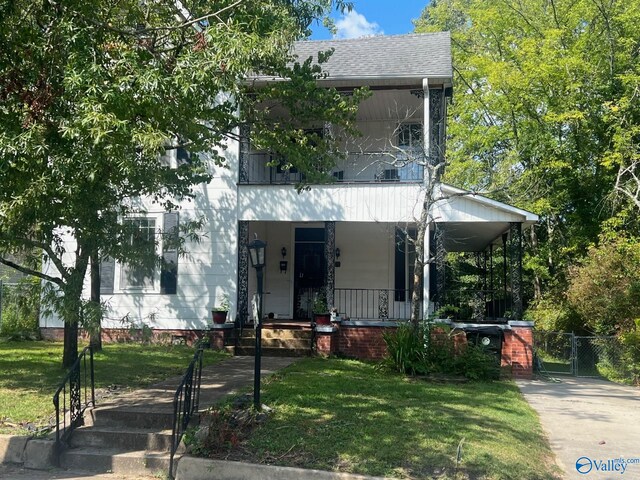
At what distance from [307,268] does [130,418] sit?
9.51m

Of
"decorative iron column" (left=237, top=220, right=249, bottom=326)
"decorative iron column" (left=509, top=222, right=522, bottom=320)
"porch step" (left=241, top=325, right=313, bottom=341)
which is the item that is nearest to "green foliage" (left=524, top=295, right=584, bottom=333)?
"decorative iron column" (left=509, top=222, right=522, bottom=320)

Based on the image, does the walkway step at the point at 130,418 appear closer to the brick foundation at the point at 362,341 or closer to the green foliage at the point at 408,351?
the green foliage at the point at 408,351

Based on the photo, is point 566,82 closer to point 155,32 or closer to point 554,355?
point 554,355

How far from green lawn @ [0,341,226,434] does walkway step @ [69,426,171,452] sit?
0.69 m

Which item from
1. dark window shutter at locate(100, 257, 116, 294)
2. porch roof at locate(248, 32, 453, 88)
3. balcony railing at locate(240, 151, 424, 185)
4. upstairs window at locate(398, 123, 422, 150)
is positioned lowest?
dark window shutter at locate(100, 257, 116, 294)

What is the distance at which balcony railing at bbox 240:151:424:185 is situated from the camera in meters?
14.7

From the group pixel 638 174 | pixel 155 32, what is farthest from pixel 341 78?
pixel 638 174

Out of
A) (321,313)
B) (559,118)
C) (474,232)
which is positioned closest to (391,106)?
(474,232)

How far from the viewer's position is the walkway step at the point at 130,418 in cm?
732

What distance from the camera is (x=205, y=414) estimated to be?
24.2 feet

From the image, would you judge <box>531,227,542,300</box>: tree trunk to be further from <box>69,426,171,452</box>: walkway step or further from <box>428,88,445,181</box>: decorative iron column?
<box>69,426,171,452</box>: walkway step

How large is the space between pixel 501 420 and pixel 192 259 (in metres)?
9.17

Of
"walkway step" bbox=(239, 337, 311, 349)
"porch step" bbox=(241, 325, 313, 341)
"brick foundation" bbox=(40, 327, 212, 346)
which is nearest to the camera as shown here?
"walkway step" bbox=(239, 337, 311, 349)

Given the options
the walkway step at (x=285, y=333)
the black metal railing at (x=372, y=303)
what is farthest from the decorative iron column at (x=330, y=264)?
the black metal railing at (x=372, y=303)
